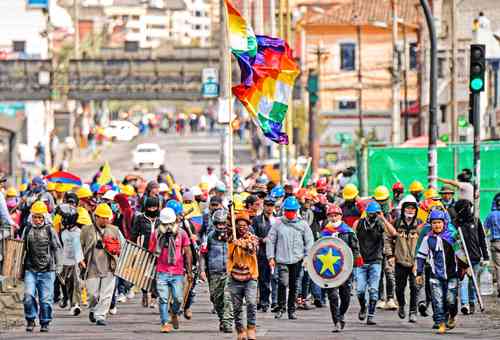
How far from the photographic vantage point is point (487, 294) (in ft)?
79.2

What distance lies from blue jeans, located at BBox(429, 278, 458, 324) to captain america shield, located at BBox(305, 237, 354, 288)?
3.41 ft

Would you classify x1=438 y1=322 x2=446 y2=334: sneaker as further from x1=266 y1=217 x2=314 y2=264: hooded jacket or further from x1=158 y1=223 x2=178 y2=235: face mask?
x1=158 y1=223 x2=178 y2=235: face mask

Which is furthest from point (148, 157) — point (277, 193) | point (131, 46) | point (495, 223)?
point (495, 223)

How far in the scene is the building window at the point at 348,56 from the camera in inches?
3880

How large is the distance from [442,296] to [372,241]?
1489mm

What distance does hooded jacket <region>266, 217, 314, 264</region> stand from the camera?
20.6 m

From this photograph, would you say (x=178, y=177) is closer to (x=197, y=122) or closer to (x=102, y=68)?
(x=102, y=68)

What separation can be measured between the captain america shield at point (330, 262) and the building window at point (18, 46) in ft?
272

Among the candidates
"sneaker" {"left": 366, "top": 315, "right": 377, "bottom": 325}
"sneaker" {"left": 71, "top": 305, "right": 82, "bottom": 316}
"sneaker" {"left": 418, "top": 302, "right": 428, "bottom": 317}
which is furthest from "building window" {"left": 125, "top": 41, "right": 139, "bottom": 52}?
"sneaker" {"left": 366, "top": 315, "right": 377, "bottom": 325}

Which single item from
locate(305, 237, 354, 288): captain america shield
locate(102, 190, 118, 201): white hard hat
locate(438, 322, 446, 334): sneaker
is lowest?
locate(438, 322, 446, 334): sneaker

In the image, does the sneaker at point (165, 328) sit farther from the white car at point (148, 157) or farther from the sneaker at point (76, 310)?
the white car at point (148, 157)

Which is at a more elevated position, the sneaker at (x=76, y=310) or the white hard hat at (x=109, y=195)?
the white hard hat at (x=109, y=195)

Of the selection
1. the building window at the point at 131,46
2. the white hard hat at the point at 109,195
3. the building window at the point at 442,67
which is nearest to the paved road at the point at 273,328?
the white hard hat at the point at 109,195

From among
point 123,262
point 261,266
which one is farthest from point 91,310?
point 261,266
